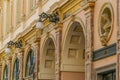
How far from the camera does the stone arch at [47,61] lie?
2402 cm

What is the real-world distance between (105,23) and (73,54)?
4810 mm

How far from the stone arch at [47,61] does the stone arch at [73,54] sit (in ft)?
11.1

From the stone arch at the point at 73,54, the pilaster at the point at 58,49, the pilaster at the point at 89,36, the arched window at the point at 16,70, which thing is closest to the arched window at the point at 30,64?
the arched window at the point at 16,70

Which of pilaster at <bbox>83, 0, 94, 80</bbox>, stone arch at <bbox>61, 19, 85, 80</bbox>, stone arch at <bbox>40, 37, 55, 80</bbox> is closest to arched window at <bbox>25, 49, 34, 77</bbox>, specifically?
stone arch at <bbox>40, 37, 55, 80</bbox>

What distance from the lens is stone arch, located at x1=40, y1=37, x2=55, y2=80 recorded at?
78.8 feet

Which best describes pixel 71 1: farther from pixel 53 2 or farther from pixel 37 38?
pixel 37 38

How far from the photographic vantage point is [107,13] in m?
16.1

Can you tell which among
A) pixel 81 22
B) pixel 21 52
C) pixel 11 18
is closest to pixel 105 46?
pixel 81 22

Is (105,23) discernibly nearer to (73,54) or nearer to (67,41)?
(67,41)

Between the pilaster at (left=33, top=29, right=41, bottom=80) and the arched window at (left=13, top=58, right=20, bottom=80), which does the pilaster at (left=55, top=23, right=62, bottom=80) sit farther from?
the arched window at (left=13, top=58, right=20, bottom=80)

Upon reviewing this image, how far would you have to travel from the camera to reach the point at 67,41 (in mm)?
20422

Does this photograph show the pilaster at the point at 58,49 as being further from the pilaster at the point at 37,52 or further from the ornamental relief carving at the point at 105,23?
the ornamental relief carving at the point at 105,23

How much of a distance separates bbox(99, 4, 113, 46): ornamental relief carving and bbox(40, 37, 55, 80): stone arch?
306 inches

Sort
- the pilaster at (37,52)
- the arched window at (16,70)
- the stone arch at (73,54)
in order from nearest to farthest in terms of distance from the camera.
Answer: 1. the stone arch at (73,54)
2. the pilaster at (37,52)
3. the arched window at (16,70)
